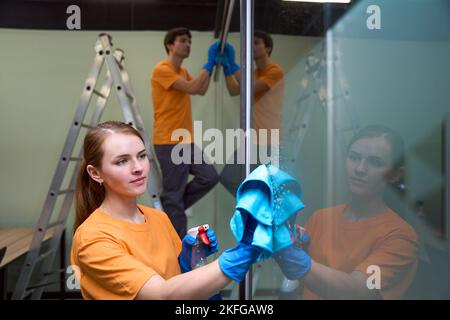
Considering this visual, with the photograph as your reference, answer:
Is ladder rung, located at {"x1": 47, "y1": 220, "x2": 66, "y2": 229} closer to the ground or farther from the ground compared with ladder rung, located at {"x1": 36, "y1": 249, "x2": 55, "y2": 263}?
farther from the ground

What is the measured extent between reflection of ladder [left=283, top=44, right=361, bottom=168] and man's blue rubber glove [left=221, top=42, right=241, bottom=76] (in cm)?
48

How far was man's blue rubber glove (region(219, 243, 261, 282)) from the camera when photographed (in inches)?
27.8

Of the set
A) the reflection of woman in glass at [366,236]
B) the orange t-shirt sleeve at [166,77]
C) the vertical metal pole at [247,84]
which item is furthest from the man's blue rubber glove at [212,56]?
the reflection of woman in glass at [366,236]

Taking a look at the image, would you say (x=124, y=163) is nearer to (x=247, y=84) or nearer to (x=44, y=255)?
(x=247, y=84)

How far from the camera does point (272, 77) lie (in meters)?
1.01

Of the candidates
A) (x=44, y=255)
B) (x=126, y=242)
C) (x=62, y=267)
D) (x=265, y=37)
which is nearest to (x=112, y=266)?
(x=126, y=242)

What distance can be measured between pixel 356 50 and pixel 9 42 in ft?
3.58

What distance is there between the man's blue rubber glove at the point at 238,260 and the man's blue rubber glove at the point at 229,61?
0.84m

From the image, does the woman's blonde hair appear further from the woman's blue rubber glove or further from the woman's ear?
the woman's blue rubber glove

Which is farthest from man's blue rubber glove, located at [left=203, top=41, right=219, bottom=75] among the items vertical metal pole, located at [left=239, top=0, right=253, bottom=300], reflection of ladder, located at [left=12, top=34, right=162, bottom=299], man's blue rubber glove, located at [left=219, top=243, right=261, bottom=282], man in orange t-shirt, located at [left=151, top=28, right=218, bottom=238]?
man's blue rubber glove, located at [left=219, top=243, right=261, bottom=282]

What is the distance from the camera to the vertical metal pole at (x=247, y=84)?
968 mm

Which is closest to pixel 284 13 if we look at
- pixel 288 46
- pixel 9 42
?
pixel 288 46

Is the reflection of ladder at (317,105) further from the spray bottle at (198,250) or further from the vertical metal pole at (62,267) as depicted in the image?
the vertical metal pole at (62,267)
